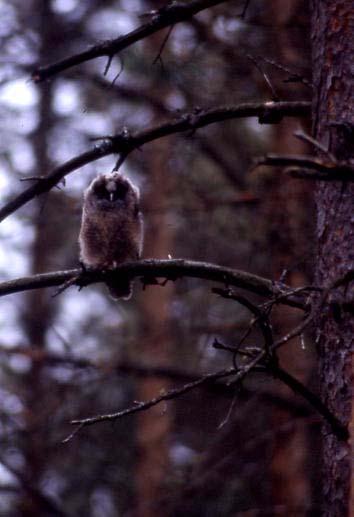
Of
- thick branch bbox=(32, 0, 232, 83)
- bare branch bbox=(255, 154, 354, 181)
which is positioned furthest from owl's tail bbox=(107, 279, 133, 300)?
bare branch bbox=(255, 154, 354, 181)

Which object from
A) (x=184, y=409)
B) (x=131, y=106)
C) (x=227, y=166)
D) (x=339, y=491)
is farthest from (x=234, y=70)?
(x=339, y=491)

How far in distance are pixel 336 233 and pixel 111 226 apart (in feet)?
8.44

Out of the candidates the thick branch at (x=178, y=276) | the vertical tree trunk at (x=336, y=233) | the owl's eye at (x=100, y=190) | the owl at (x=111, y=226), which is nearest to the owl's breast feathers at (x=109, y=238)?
the owl at (x=111, y=226)

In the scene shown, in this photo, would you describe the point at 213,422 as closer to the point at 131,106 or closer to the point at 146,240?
the point at 146,240

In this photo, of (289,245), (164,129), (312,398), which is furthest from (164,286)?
(312,398)

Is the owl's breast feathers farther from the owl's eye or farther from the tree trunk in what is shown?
the tree trunk

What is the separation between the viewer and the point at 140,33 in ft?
14.4

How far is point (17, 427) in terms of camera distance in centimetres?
933

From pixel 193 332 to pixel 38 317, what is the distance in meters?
2.86

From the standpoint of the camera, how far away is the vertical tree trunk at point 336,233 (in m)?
3.72

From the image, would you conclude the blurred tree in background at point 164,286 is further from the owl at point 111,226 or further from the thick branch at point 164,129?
the thick branch at point 164,129

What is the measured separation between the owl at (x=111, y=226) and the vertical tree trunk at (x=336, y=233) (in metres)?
2.27

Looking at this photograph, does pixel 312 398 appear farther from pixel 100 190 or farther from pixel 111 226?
pixel 100 190

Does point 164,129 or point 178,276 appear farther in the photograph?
point 164,129
